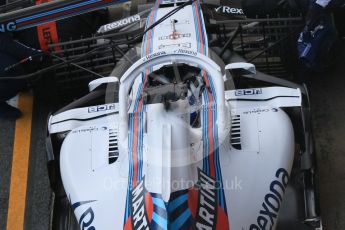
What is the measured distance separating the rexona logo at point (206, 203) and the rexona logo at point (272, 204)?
301 millimetres

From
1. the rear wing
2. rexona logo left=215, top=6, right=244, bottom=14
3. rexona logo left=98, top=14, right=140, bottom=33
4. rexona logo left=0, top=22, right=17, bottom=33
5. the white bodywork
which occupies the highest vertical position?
rexona logo left=215, top=6, right=244, bottom=14

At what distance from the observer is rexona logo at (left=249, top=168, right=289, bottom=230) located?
394cm

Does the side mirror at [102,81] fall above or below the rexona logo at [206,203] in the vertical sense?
above

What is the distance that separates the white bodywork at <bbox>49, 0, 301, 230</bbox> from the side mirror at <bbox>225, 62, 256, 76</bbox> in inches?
10.3

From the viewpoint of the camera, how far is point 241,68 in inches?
190

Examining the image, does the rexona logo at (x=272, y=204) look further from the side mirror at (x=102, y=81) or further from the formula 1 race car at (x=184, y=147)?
the side mirror at (x=102, y=81)

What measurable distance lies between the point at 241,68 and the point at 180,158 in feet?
4.36

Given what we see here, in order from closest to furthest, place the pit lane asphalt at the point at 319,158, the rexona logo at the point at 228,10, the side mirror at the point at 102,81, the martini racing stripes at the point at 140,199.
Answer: the martini racing stripes at the point at 140,199, the side mirror at the point at 102,81, the pit lane asphalt at the point at 319,158, the rexona logo at the point at 228,10

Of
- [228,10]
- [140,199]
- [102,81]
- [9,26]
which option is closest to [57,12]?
[9,26]

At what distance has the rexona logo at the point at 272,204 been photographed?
3.94 m

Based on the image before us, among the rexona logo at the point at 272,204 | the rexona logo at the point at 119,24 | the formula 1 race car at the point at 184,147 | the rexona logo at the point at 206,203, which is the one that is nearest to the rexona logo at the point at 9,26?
the formula 1 race car at the point at 184,147

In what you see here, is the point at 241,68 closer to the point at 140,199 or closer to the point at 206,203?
the point at 206,203

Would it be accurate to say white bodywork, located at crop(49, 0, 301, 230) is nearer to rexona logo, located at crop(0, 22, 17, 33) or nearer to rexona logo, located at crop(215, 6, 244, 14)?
rexona logo, located at crop(0, 22, 17, 33)

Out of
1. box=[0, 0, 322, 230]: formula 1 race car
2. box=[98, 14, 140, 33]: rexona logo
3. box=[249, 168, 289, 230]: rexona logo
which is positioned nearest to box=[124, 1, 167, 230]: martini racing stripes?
box=[0, 0, 322, 230]: formula 1 race car
